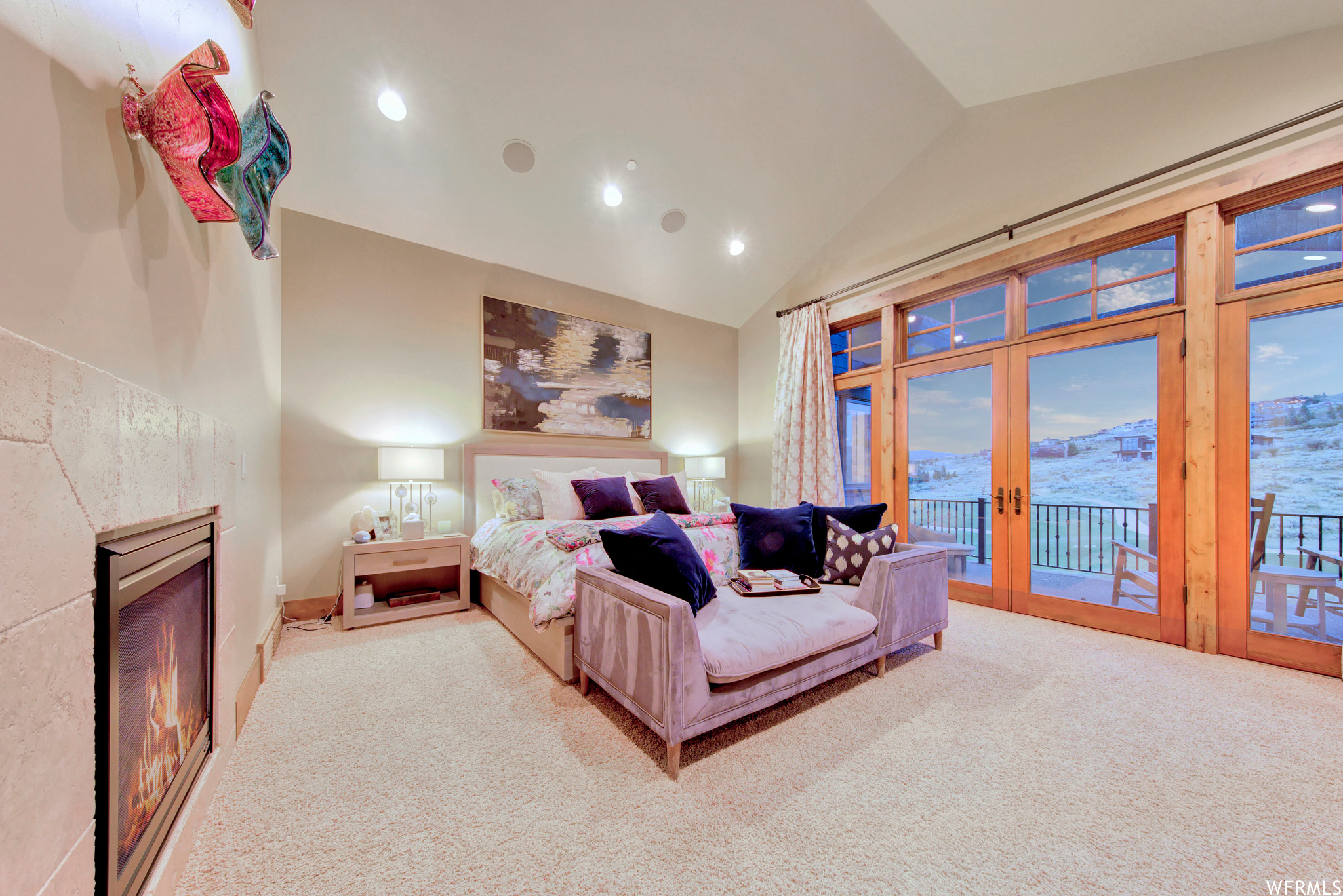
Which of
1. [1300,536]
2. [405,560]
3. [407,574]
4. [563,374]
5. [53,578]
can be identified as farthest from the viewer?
[563,374]

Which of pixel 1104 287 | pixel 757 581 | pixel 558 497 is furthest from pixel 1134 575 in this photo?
pixel 558 497

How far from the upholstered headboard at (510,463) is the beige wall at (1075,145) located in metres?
2.65

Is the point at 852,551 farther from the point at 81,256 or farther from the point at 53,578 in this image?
the point at 81,256

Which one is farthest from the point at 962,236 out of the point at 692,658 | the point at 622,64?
the point at 692,658

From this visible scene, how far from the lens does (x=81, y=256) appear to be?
2.73 feet

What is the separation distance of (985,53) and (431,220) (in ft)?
13.0

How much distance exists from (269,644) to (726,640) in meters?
2.44

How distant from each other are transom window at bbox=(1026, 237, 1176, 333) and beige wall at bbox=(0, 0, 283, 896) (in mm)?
4433

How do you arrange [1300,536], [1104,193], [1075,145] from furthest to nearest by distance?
1. [1075,145]
2. [1104,193]
3. [1300,536]

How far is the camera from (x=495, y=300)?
12.8 feet

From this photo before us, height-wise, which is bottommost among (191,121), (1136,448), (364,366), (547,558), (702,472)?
(547,558)

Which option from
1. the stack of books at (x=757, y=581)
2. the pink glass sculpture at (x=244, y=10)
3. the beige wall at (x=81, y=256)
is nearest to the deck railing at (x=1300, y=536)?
the stack of books at (x=757, y=581)

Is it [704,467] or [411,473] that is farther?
[704,467]

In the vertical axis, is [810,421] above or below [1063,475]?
above
